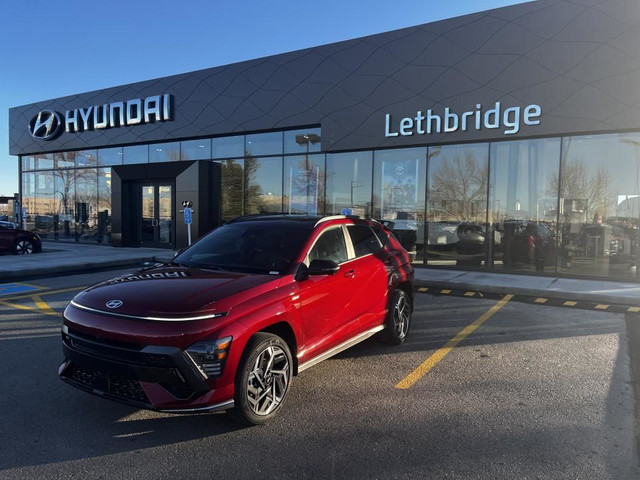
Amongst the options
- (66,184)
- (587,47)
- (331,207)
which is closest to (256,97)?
(331,207)

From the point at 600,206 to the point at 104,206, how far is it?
19143mm

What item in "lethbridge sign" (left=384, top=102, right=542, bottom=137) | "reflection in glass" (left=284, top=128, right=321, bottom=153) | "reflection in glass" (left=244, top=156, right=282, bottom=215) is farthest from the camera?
Answer: "reflection in glass" (left=244, top=156, right=282, bottom=215)

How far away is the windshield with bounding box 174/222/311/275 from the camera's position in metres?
4.43

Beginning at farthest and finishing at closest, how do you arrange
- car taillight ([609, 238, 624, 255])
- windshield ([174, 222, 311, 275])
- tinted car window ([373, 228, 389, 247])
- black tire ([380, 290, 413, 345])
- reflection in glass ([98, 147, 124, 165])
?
1. reflection in glass ([98, 147, 124, 165])
2. car taillight ([609, 238, 624, 255])
3. tinted car window ([373, 228, 389, 247])
4. black tire ([380, 290, 413, 345])
5. windshield ([174, 222, 311, 275])

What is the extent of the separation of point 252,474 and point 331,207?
12316 mm

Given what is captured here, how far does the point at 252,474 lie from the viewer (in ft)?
9.91

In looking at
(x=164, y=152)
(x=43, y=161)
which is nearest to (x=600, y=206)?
(x=164, y=152)

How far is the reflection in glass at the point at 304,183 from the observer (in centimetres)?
1526

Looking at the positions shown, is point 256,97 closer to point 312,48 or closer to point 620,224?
point 312,48

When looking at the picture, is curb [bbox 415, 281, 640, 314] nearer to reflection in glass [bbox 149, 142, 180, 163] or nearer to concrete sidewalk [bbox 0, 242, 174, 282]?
concrete sidewalk [bbox 0, 242, 174, 282]

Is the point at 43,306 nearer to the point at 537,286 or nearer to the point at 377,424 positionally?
the point at 377,424

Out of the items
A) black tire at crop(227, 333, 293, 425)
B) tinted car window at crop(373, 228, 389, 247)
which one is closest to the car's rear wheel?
tinted car window at crop(373, 228, 389, 247)

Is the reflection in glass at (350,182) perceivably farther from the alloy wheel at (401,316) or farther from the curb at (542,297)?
the alloy wheel at (401,316)

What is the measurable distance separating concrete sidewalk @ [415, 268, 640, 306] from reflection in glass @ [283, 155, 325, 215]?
4.64 metres
